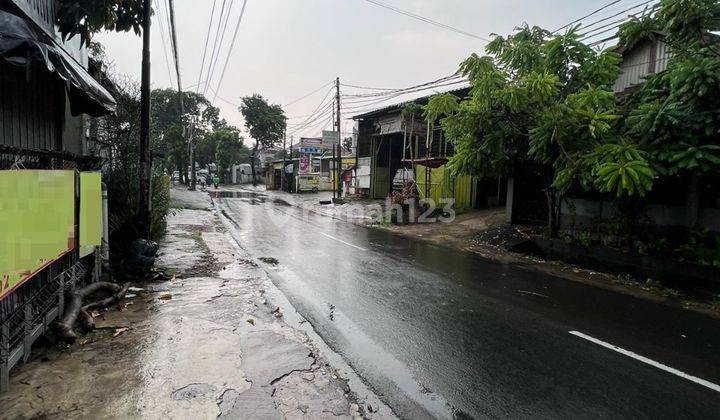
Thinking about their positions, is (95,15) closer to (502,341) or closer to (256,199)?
(502,341)

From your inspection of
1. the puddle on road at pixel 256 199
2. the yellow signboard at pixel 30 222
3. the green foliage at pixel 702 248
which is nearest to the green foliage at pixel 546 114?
the green foliage at pixel 702 248

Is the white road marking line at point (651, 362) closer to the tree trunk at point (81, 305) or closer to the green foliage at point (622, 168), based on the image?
the green foliage at point (622, 168)

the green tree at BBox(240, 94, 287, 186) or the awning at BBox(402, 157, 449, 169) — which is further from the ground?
the green tree at BBox(240, 94, 287, 186)

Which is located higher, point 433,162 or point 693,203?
point 433,162

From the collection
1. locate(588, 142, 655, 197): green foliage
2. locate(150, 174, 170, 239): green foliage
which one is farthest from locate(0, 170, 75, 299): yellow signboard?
locate(588, 142, 655, 197): green foliage

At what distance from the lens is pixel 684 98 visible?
7969 mm

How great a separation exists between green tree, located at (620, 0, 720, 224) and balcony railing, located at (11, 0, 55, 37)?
415 inches

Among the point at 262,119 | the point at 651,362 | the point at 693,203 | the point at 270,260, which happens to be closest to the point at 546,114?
the point at 693,203

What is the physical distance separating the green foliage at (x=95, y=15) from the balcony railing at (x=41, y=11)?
11 cm

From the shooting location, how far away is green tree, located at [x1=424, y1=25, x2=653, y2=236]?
8.63 metres

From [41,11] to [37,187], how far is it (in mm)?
3907

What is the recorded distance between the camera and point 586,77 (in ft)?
34.1

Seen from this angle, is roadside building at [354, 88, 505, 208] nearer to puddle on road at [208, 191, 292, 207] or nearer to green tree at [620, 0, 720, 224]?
puddle on road at [208, 191, 292, 207]

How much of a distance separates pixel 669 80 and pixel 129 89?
13134 mm
